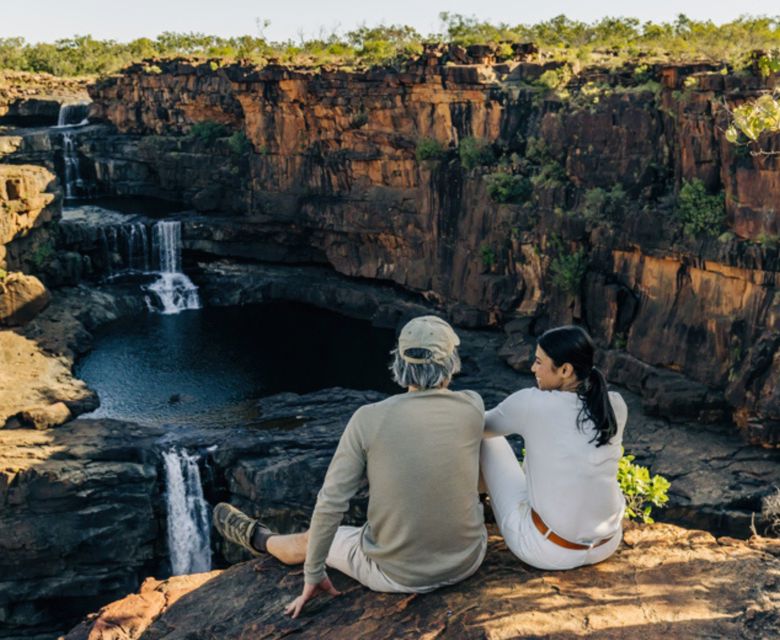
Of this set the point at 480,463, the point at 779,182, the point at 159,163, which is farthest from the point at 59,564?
the point at 159,163

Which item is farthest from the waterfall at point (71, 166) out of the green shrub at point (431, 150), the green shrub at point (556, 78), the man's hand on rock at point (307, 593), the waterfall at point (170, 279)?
the man's hand on rock at point (307, 593)

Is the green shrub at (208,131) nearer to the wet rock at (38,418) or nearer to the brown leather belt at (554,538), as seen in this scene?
the wet rock at (38,418)

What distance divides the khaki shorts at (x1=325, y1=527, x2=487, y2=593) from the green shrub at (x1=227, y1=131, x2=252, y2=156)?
34.6 meters

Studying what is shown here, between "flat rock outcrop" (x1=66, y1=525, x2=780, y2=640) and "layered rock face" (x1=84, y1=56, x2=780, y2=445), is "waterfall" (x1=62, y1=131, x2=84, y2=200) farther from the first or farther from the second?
"flat rock outcrop" (x1=66, y1=525, x2=780, y2=640)

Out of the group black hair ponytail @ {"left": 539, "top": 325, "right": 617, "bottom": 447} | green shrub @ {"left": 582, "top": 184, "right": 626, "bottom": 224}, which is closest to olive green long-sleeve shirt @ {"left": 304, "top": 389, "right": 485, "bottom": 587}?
black hair ponytail @ {"left": 539, "top": 325, "right": 617, "bottom": 447}

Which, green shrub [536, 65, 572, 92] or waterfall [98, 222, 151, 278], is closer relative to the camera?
green shrub [536, 65, 572, 92]

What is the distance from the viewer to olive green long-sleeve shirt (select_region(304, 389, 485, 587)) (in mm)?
5301

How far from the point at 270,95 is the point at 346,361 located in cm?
1270

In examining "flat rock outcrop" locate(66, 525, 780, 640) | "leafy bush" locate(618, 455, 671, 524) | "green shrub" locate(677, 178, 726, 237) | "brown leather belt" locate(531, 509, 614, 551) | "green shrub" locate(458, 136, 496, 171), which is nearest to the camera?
"flat rock outcrop" locate(66, 525, 780, 640)

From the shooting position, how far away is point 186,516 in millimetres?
20734

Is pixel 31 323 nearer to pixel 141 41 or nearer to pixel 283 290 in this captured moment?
pixel 283 290

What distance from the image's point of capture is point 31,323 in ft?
98.7

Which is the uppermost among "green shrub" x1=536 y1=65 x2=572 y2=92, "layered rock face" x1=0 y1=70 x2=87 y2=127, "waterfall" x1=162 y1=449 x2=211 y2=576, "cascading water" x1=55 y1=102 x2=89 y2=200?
"green shrub" x1=536 y1=65 x2=572 y2=92

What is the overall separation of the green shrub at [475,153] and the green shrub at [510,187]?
1.13 meters
